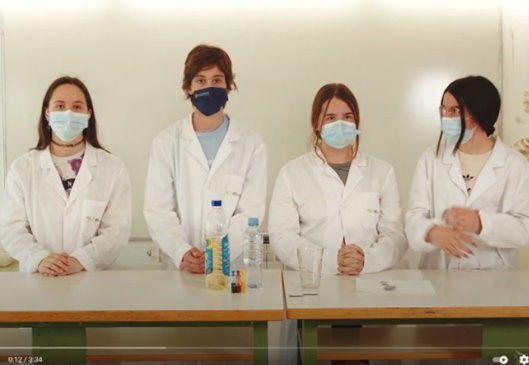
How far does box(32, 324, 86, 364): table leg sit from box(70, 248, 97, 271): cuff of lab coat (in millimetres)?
515

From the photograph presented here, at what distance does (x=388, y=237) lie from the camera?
7.58 ft

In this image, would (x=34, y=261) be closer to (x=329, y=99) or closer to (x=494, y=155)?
(x=329, y=99)

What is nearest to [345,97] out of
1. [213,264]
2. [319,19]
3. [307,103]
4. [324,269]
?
[307,103]

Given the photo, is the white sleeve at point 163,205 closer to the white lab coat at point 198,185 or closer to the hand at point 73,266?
the white lab coat at point 198,185

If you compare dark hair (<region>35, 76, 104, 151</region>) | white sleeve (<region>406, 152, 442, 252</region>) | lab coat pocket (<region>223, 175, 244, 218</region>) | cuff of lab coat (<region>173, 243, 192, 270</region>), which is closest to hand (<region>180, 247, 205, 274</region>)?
→ cuff of lab coat (<region>173, 243, 192, 270</region>)

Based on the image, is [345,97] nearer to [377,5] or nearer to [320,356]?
[377,5]

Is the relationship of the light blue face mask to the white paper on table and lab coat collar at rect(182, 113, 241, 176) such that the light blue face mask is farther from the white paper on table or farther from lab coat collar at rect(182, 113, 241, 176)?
the white paper on table

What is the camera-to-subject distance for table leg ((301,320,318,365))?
1.76 metres

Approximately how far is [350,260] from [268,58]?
1.15m

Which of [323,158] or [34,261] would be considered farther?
[323,158]

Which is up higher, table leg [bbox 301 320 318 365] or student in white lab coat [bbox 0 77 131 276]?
student in white lab coat [bbox 0 77 131 276]

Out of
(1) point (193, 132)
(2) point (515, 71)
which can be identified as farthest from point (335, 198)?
(2) point (515, 71)

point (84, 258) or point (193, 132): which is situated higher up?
point (193, 132)

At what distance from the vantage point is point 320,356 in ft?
6.17
